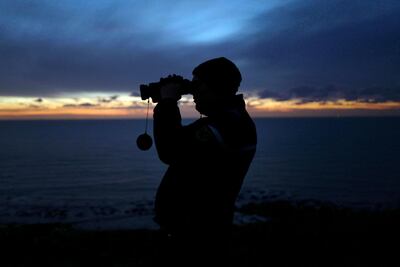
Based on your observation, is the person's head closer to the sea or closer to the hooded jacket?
the hooded jacket

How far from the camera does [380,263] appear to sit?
27.7 feet

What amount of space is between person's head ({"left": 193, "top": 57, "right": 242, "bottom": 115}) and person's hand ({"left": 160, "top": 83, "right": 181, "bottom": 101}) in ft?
0.52

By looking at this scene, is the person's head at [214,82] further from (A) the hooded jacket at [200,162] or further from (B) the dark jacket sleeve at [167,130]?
(B) the dark jacket sleeve at [167,130]

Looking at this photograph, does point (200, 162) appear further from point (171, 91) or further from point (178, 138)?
point (171, 91)

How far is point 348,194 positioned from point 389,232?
117 ft

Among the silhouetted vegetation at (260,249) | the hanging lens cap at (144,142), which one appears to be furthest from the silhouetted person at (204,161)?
the silhouetted vegetation at (260,249)

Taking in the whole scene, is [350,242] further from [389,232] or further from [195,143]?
[195,143]

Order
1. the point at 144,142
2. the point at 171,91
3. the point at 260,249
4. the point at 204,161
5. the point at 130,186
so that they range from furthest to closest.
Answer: the point at 130,186, the point at 260,249, the point at 144,142, the point at 171,91, the point at 204,161

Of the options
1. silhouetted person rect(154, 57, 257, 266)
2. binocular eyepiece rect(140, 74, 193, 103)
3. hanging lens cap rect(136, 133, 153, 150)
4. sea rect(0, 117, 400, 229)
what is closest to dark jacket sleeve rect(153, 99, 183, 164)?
silhouetted person rect(154, 57, 257, 266)

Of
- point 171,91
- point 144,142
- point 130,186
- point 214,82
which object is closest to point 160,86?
point 171,91

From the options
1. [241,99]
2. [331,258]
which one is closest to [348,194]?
[331,258]

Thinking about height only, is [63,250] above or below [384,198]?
above

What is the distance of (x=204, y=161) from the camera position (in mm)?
2861

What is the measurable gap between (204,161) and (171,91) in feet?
2.03
